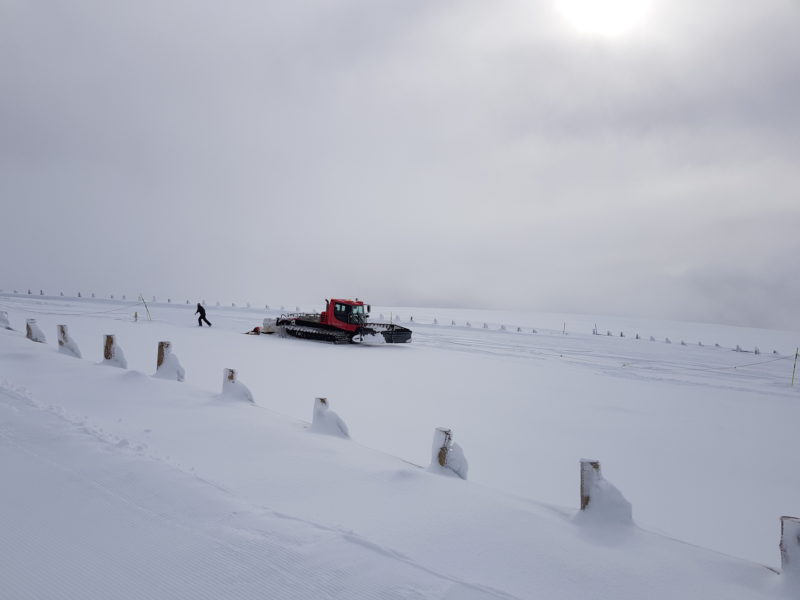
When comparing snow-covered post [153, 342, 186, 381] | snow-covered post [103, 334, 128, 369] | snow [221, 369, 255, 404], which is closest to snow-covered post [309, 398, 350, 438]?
snow [221, 369, 255, 404]

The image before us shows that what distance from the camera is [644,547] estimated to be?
3555mm

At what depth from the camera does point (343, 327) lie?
848 inches

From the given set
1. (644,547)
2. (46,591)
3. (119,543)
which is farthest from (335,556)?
(644,547)

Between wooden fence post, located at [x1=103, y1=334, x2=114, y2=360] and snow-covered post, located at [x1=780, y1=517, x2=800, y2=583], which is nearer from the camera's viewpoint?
snow-covered post, located at [x1=780, y1=517, x2=800, y2=583]

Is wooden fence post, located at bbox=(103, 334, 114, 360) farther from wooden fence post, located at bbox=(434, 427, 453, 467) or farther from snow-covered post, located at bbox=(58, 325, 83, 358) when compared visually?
wooden fence post, located at bbox=(434, 427, 453, 467)

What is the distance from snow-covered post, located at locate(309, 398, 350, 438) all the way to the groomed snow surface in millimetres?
23

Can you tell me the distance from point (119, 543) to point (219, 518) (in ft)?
1.98

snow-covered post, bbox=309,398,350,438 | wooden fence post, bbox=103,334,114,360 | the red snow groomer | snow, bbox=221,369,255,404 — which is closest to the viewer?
snow-covered post, bbox=309,398,350,438

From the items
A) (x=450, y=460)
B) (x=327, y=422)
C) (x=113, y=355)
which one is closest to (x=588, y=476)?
(x=450, y=460)

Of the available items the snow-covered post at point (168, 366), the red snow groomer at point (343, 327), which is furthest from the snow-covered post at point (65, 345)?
the red snow groomer at point (343, 327)

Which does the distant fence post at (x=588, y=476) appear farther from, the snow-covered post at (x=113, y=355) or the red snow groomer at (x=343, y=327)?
the red snow groomer at (x=343, y=327)

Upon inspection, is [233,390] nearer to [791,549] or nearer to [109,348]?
[109,348]

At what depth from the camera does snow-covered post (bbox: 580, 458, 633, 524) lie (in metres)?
3.85

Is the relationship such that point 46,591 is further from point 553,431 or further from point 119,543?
point 553,431
